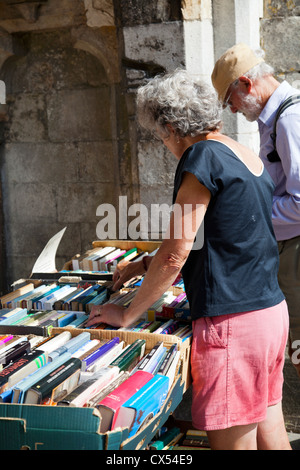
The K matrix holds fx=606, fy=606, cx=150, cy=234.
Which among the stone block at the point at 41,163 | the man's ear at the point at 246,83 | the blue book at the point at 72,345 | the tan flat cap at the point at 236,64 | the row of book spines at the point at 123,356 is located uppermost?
the tan flat cap at the point at 236,64

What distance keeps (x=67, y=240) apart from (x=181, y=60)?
5.96 ft

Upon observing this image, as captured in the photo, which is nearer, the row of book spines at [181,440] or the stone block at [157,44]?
the row of book spines at [181,440]

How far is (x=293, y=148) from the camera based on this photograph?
2.66m

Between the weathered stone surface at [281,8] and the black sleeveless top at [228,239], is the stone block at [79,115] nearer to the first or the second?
the weathered stone surface at [281,8]

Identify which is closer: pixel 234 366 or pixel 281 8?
pixel 234 366

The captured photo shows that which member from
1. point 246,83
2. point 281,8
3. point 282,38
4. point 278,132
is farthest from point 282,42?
point 278,132

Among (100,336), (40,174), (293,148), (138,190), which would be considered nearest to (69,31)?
(40,174)

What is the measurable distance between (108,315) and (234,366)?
1.94ft

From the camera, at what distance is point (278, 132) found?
8.92 ft

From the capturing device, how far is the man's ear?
2.87m

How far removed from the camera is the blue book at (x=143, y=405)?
1805 mm

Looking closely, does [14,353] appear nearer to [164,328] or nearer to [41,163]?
[164,328]

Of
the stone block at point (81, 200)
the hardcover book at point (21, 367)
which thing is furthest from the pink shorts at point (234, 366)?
the stone block at point (81, 200)
